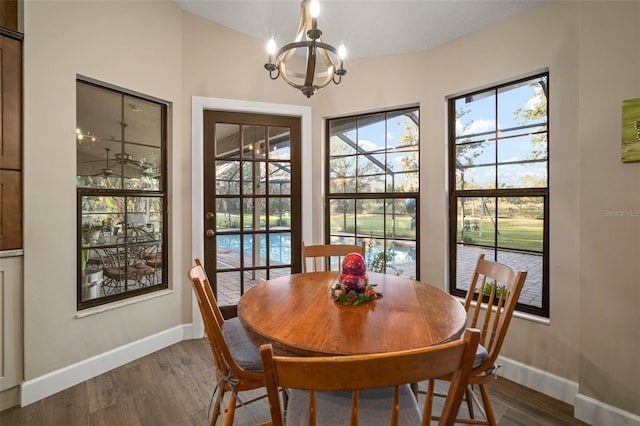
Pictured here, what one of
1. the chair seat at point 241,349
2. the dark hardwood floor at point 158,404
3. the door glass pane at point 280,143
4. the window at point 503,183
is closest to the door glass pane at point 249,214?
the door glass pane at point 280,143

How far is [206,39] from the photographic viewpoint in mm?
2920

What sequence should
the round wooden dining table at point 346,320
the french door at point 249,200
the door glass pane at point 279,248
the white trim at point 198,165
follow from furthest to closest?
the door glass pane at point 279,248 → the french door at point 249,200 → the white trim at point 198,165 → the round wooden dining table at point 346,320

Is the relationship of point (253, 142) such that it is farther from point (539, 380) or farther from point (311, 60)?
point (539, 380)

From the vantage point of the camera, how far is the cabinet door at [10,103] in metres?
1.92

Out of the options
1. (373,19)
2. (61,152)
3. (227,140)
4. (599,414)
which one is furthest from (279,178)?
(599,414)

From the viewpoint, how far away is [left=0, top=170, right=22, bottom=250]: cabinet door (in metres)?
1.92

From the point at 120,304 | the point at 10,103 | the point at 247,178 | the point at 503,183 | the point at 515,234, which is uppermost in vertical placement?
the point at 10,103

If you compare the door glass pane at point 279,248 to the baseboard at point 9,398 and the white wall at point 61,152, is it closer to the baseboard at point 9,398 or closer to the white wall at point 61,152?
the white wall at point 61,152

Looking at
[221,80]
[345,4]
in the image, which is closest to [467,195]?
[345,4]

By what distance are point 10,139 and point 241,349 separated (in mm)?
1919

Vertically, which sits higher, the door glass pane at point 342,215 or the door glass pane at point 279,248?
the door glass pane at point 342,215

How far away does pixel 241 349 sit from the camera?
5.18 feet

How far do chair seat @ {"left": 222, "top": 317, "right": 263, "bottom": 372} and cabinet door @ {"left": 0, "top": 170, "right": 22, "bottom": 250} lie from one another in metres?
1.43

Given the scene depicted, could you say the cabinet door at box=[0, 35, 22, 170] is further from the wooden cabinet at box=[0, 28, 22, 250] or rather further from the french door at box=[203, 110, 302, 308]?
the french door at box=[203, 110, 302, 308]
